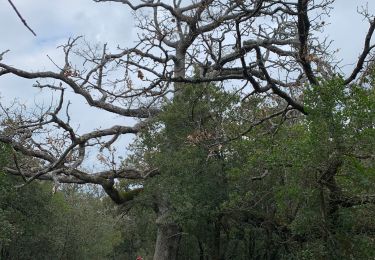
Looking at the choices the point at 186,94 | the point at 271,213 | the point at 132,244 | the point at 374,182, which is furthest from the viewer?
the point at 132,244

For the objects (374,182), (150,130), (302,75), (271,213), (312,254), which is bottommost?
(312,254)

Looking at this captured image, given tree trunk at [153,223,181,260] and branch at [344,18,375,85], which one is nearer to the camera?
branch at [344,18,375,85]

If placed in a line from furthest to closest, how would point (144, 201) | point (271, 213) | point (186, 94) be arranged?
point (144, 201) → point (186, 94) → point (271, 213)

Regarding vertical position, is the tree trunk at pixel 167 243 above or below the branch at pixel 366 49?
below

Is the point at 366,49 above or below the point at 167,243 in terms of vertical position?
above

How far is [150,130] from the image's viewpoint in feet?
56.2

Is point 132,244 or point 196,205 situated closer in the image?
point 196,205

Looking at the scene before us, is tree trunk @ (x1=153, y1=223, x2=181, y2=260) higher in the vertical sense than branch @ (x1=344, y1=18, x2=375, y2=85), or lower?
lower

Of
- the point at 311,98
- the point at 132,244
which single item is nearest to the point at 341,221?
the point at 311,98

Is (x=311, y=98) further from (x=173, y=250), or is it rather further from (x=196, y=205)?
(x=173, y=250)

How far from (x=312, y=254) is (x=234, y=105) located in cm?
594

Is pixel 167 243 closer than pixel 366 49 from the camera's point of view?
No

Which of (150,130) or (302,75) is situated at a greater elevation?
(150,130)

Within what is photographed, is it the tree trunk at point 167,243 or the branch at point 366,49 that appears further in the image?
the tree trunk at point 167,243
